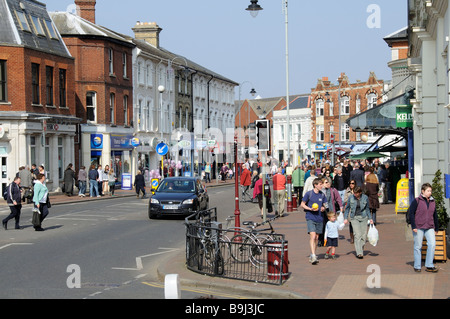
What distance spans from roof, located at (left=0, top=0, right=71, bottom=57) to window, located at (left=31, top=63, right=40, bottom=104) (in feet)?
3.52

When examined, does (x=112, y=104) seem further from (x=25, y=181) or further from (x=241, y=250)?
(x=241, y=250)

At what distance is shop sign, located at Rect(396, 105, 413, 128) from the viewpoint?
21.8 m

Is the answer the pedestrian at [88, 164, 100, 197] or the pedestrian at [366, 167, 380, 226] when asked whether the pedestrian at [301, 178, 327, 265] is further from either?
the pedestrian at [88, 164, 100, 197]

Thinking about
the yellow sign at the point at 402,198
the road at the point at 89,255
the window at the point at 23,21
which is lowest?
the road at the point at 89,255

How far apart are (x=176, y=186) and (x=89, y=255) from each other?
10.6m

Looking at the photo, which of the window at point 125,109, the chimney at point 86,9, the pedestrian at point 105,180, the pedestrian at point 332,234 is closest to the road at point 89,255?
the pedestrian at point 332,234

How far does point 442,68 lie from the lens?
1664cm

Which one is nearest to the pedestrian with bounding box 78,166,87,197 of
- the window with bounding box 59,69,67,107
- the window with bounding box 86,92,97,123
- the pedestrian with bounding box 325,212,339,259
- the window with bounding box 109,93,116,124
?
the window with bounding box 59,69,67,107

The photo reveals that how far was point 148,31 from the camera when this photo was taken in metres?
66.8

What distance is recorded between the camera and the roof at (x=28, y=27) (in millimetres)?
37188

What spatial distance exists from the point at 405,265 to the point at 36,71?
2984cm

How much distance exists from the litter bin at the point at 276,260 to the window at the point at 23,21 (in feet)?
97.9

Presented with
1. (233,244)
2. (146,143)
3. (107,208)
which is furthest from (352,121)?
(146,143)

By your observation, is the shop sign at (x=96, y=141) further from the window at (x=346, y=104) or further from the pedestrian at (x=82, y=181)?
the window at (x=346, y=104)
